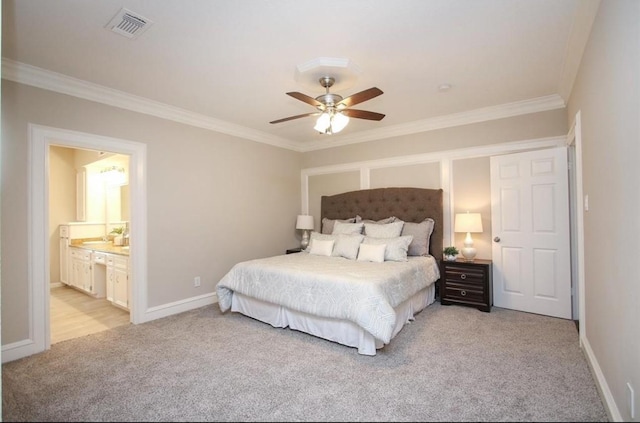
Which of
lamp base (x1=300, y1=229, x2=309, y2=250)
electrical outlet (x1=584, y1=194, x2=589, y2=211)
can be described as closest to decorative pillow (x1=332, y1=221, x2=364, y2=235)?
lamp base (x1=300, y1=229, x2=309, y2=250)

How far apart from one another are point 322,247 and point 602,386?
2.87 meters

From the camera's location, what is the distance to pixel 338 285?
2758mm

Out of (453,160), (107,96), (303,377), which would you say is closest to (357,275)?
(303,377)

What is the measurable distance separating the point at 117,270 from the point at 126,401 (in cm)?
264

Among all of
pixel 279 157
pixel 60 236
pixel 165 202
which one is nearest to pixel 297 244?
pixel 279 157

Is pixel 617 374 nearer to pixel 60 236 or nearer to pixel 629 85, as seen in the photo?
pixel 629 85

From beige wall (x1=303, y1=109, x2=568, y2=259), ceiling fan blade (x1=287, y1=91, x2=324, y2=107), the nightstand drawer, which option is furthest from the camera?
beige wall (x1=303, y1=109, x2=568, y2=259)

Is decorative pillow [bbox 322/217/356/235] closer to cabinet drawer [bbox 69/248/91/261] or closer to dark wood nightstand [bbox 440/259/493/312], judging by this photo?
dark wood nightstand [bbox 440/259/493/312]

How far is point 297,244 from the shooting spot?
5570 mm

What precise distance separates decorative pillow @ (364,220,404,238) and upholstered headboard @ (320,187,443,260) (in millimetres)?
282

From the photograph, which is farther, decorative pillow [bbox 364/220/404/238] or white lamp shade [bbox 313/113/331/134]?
decorative pillow [bbox 364/220/404/238]

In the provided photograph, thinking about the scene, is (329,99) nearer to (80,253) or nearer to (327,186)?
(327,186)

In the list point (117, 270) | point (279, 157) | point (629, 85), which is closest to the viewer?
point (629, 85)

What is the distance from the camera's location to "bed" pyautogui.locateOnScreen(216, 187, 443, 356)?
8.65 ft
